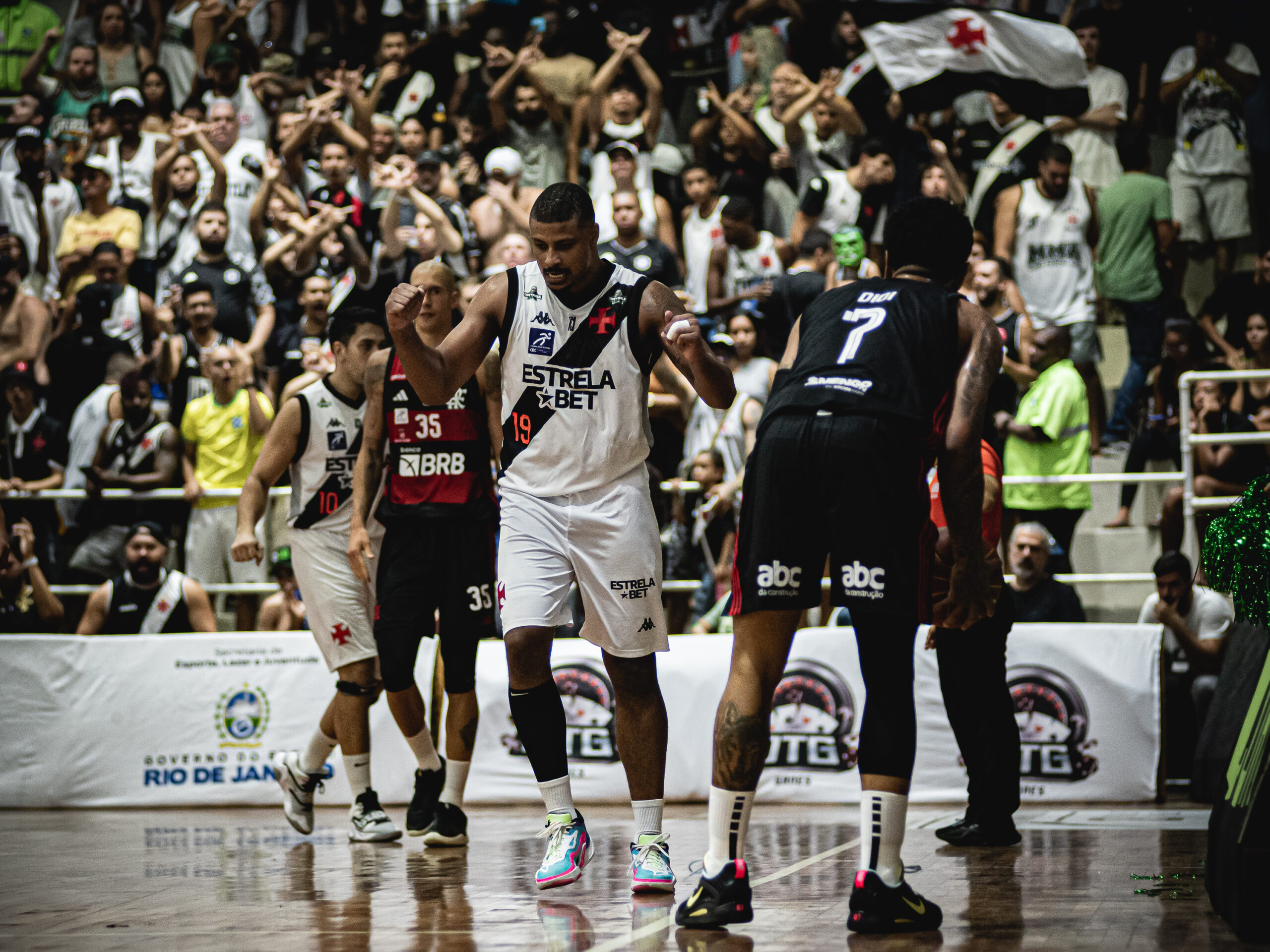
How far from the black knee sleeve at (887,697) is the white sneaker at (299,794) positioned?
4002mm

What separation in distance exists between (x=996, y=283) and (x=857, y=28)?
4.66m

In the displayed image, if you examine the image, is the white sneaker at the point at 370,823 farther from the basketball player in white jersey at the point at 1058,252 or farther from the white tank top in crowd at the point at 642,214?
the basketball player in white jersey at the point at 1058,252

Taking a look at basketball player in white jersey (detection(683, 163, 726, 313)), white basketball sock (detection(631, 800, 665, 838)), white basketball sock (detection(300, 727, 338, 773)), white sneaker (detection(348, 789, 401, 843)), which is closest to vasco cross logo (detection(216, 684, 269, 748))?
white basketball sock (detection(300, 727, 338, 773))

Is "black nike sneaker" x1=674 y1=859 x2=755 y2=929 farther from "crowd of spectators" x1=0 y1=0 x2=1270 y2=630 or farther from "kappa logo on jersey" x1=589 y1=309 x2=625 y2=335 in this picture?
"crowd of spectators" x1=0 y1=0 x2=1270 y2=630

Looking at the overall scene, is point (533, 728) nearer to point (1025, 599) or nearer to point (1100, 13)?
point (1025, 599)

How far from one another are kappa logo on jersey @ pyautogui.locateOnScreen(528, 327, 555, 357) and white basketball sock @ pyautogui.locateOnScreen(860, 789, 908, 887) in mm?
2036

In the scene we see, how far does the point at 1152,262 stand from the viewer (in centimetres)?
1319

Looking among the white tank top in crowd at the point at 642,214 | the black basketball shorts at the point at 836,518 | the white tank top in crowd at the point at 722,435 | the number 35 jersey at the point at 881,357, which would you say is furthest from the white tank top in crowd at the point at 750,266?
the black basketball shorts at the point at 836,518

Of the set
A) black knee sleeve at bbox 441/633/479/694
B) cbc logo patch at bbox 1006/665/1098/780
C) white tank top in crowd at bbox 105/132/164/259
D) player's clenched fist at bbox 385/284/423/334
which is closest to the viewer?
→ player's clenched fist at bbox 385/284/423/334

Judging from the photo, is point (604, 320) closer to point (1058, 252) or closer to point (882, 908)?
point (882, 908)

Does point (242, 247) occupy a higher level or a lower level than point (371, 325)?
higher

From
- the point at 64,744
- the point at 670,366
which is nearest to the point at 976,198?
the point at 670,366

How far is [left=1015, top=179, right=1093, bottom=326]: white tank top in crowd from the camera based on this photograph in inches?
503

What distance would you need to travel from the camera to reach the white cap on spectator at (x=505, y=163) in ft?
45.7
